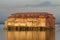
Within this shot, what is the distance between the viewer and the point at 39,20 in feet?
27.7

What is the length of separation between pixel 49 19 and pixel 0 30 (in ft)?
6.84

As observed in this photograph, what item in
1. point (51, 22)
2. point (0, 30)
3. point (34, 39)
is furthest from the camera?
point (0, 30)

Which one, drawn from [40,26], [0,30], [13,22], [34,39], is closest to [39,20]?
[40,26]

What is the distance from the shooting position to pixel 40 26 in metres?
8.52

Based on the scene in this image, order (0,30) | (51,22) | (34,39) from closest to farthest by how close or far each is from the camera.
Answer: (34,39), (51,22), (0,30)

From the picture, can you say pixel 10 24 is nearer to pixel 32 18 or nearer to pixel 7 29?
pixel 7 29

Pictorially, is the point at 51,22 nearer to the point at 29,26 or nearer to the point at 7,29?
the point at 29,26

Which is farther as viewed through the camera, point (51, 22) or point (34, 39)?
point (51, 22)

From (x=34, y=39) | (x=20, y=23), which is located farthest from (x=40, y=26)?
(x=34, y=39)

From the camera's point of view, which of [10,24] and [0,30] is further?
[0,30]

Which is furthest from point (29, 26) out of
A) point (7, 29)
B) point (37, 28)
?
point (7, 29)

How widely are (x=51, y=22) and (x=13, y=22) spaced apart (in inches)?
55.6

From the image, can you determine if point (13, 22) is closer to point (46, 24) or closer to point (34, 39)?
point (46, 24)

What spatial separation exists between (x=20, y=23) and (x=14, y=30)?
0.57 m
